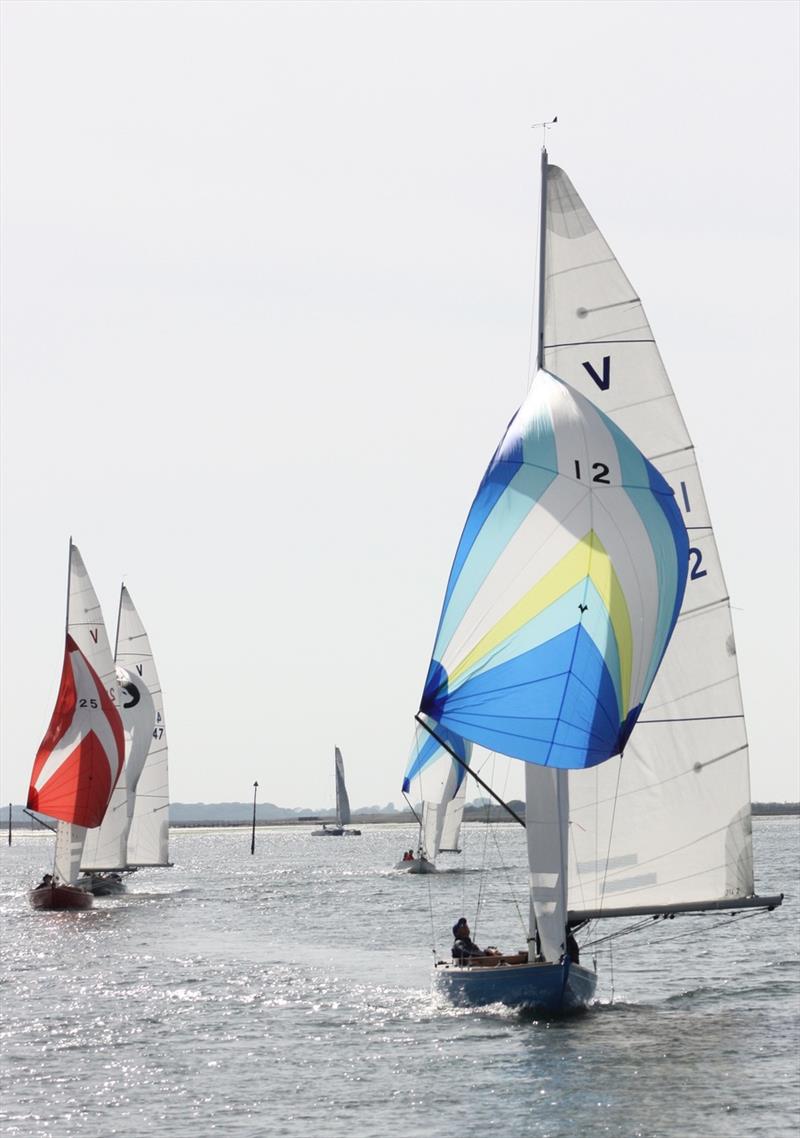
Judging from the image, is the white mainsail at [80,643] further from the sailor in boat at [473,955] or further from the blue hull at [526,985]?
the blue hull at [526,985]

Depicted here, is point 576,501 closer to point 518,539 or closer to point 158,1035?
point 518,539

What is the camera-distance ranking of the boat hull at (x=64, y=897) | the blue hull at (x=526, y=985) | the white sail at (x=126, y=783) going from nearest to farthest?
the blue hull at (x=526, y=985)
the boat hull at (x=64, y=897)
the white sail at (x=126, y=783)

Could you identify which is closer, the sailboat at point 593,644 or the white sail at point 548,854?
the sailboat at point 593,644

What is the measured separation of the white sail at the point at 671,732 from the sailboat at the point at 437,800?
45508mm

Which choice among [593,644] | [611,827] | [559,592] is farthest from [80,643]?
[593,644]

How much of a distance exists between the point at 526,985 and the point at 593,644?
6.40 meters

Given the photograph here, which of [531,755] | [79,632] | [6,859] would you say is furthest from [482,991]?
[6,859]

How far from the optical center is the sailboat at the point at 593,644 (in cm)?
2762

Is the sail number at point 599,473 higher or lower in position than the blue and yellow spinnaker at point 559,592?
higher

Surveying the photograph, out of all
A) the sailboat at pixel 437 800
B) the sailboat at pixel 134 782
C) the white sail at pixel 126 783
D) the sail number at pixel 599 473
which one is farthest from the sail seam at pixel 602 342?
the sailboat at pixel 437 800

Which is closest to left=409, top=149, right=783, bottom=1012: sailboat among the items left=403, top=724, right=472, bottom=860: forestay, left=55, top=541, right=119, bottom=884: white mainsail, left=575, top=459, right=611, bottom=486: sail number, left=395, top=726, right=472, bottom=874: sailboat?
left=575, top=459, right=611, bottom=486: sail number

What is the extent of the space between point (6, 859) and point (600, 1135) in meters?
117

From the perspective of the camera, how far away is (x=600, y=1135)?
2298cm

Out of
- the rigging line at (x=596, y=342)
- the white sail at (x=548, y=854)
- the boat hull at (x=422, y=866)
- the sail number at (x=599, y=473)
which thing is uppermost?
the rigging line at (x=596, y=342)
